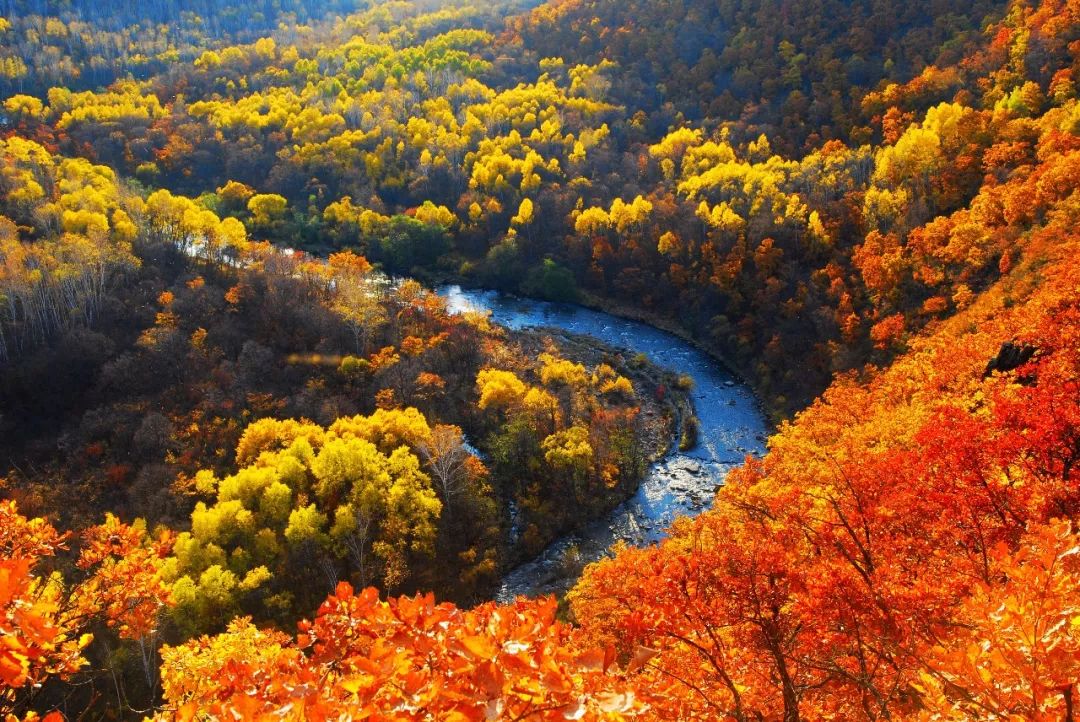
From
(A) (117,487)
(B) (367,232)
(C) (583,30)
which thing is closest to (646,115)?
(C) (583,30)

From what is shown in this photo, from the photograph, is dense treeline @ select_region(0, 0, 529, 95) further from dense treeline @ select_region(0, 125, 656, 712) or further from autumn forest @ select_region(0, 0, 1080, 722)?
dense treeline @ select_region(0, 125, 656, 712)

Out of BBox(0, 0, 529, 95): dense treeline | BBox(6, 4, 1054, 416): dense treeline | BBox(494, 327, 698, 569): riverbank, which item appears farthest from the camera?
BBox(0, 0, 529, 95): dense treeline

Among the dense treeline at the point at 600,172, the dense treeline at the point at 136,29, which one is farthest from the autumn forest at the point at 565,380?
the dense treeline at the point at 136,29

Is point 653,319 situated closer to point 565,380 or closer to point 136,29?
point 565,380

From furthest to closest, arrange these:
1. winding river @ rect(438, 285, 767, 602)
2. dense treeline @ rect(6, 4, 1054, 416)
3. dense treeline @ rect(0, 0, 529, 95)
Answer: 1. dense treeline @ rect(0, 0, 529, 95)
2. dense treeline @ rect(6, 4, 1054, 416)
3. winding river @ rect(438, 285, 767, 602)

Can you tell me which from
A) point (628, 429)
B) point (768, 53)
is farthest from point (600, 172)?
point (628, 429)

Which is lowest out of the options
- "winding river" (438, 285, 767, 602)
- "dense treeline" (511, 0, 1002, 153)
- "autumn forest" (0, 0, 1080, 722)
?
"winding river" (438, 285, 767, 602)

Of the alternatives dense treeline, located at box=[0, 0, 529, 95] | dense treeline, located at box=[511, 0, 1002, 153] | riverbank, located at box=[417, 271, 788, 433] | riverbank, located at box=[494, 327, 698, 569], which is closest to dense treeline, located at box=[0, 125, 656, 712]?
riverbank, located at box=[494, 327, 698, 569]
